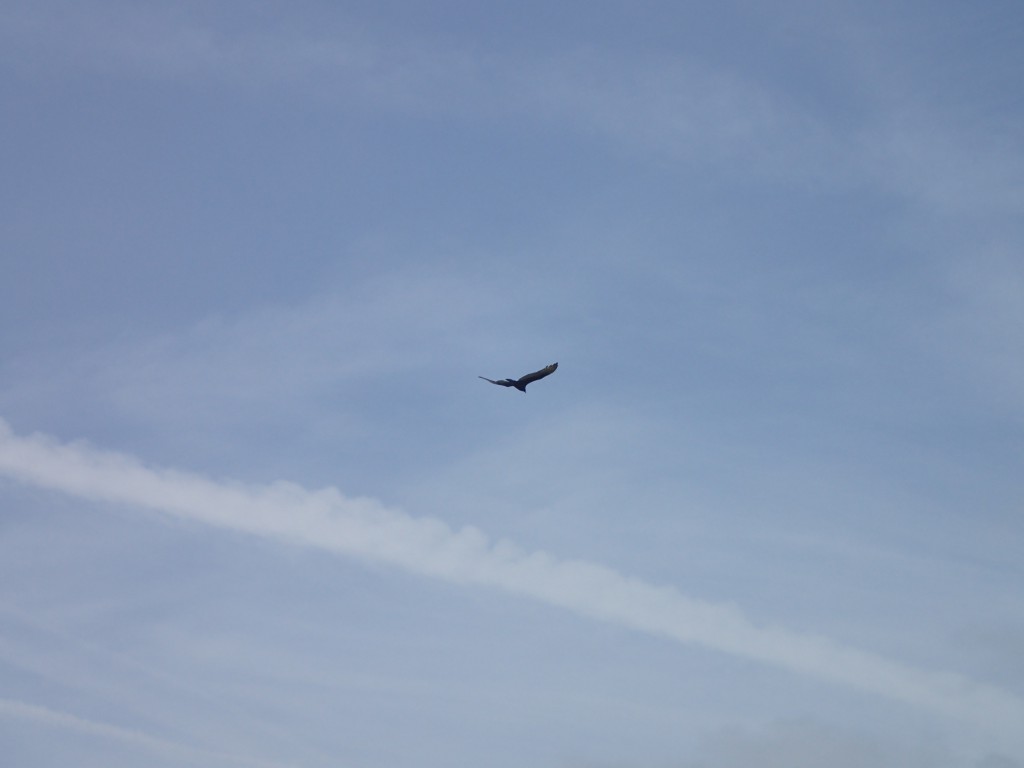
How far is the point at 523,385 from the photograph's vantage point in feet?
25.6
